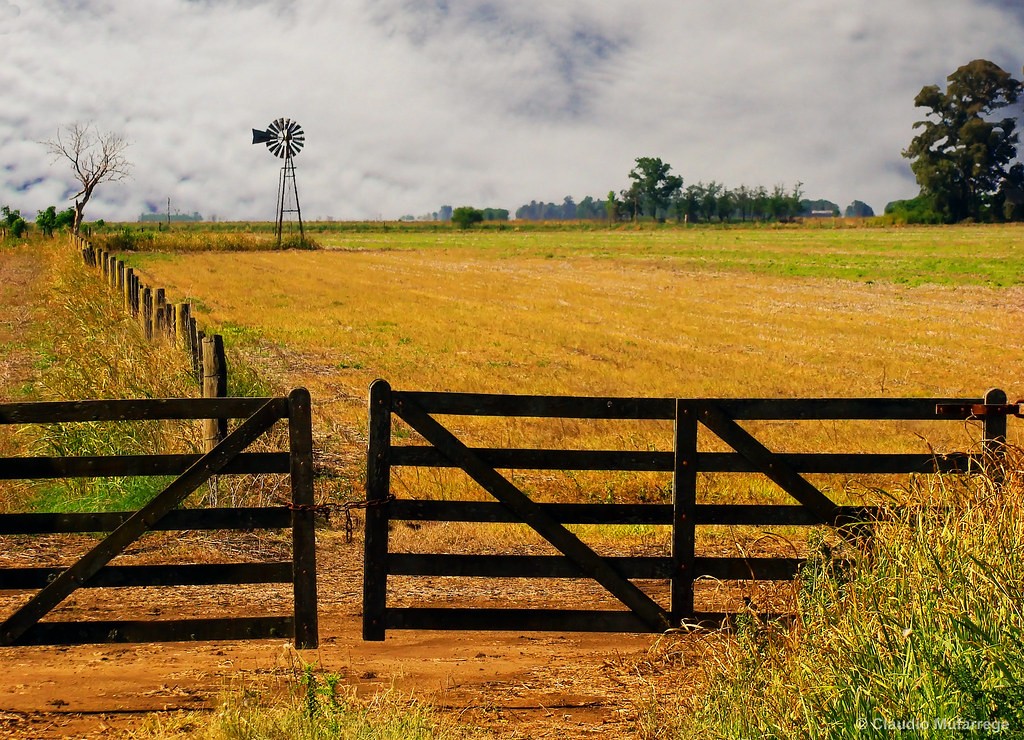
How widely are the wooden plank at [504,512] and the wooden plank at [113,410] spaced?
1.22 m

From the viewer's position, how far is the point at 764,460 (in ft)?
20.6

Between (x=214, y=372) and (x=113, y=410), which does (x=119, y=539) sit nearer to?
(x=113, y=410)

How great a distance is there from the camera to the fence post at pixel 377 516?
6.21m

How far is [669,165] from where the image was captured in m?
182

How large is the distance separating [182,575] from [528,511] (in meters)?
2.19

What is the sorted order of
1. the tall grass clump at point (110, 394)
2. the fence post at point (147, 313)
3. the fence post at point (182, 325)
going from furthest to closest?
the fence post at point (147, 313) < the fence post at point (182, 325) < the tall grass clump at point (110, 394)

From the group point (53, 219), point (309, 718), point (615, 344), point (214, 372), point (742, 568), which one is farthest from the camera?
point (53, 219)

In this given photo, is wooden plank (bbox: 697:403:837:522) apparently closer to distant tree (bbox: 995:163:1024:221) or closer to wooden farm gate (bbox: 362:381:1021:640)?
wooden farm gate (bbox: 362:381:1021:640)

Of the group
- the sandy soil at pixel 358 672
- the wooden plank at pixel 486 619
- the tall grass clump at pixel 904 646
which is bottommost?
the sandy soil at pixel 358 672

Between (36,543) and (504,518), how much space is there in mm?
4607

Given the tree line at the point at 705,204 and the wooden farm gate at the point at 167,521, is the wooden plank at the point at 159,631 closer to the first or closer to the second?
the wooden farm gate at the point at 167,521

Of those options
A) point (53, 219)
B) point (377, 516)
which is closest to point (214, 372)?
point (377, 516)

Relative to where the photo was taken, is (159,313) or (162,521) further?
(159,313)

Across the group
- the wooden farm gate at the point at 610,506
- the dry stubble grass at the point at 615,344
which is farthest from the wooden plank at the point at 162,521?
the dry stubble grass at the point at 615,344
